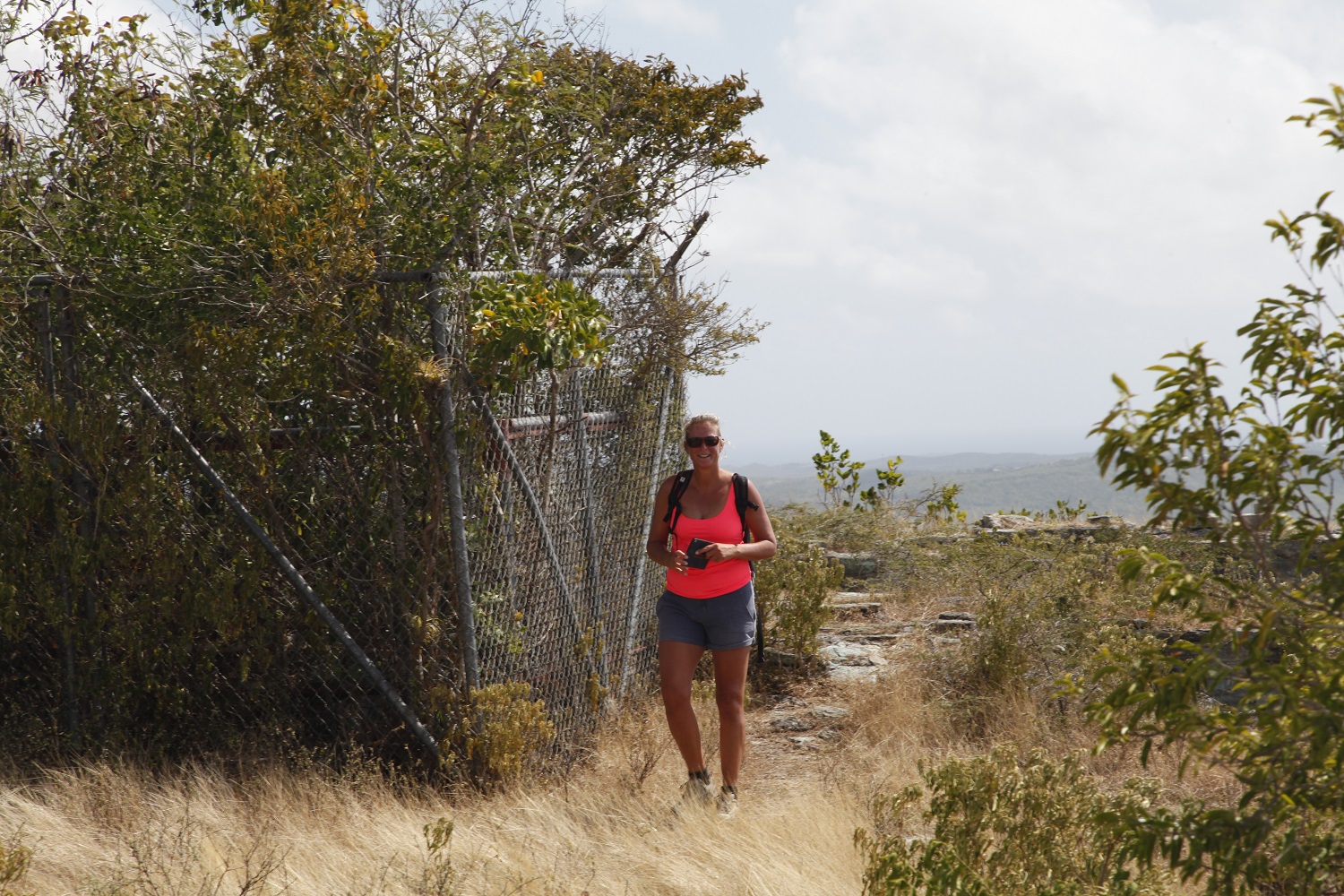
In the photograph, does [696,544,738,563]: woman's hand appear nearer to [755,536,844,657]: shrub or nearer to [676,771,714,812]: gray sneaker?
[676,771,714,812]: gray sneaker

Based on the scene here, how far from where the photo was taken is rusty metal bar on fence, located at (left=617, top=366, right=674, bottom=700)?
260 inches

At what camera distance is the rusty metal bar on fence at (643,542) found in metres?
6.60

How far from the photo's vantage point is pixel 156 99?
5547 millimetres

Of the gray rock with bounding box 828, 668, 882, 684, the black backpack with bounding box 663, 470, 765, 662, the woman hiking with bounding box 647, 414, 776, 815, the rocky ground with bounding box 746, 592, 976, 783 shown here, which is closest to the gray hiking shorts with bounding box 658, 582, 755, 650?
the woman hiking with bounding box 647, 414, 776, 815

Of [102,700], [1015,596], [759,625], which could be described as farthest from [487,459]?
[1015,596]

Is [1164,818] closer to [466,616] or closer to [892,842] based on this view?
[892,842]

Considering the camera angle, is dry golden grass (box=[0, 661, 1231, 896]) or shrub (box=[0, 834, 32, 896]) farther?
dry golden grass (box=[0, 661, 1231, 896])

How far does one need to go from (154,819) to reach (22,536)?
5.68ft

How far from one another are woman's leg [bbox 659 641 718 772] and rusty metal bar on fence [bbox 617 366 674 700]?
4.60 ft

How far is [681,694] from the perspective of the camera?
5039 millimetres

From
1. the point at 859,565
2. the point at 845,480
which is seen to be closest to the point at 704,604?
the point at 859,565

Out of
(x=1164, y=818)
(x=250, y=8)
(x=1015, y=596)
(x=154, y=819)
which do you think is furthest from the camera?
(x=1015, y=596)

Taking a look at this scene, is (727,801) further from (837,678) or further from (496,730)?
(837,678)

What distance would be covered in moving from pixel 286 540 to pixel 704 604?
1.96 meters
